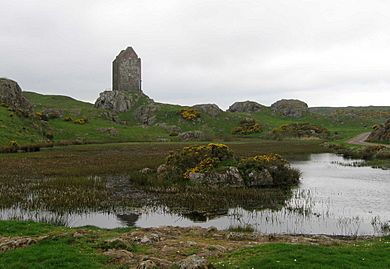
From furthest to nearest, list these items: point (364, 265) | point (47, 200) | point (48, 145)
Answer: point (48, 145), point (47, 200), point (364, 265)

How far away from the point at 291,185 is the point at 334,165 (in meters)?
20.3

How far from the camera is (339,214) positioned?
30.4 meters

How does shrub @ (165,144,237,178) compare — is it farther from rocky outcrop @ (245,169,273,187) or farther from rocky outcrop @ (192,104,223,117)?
rocky outcrop @ (192,104,223,117)

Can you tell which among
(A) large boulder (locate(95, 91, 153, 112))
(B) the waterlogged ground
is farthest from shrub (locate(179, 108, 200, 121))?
(B) the waterlogged ground

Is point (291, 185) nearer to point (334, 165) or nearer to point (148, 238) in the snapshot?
point (334, 165)

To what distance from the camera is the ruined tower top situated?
17788 cm

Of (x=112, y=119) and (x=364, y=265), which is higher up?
(x=112, y=119)

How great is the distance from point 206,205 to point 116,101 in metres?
149

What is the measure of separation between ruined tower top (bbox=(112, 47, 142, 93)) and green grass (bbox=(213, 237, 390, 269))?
16774cm

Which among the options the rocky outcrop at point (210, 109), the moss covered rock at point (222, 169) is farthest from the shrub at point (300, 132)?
the moss covered rock at point (222, 169)

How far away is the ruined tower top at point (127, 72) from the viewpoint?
17788 cm

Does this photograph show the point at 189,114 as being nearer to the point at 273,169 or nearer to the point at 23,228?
the point at 273,169

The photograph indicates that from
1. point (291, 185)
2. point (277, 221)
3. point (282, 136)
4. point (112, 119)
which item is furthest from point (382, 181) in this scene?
point (112, 119)

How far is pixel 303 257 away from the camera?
618 inches
